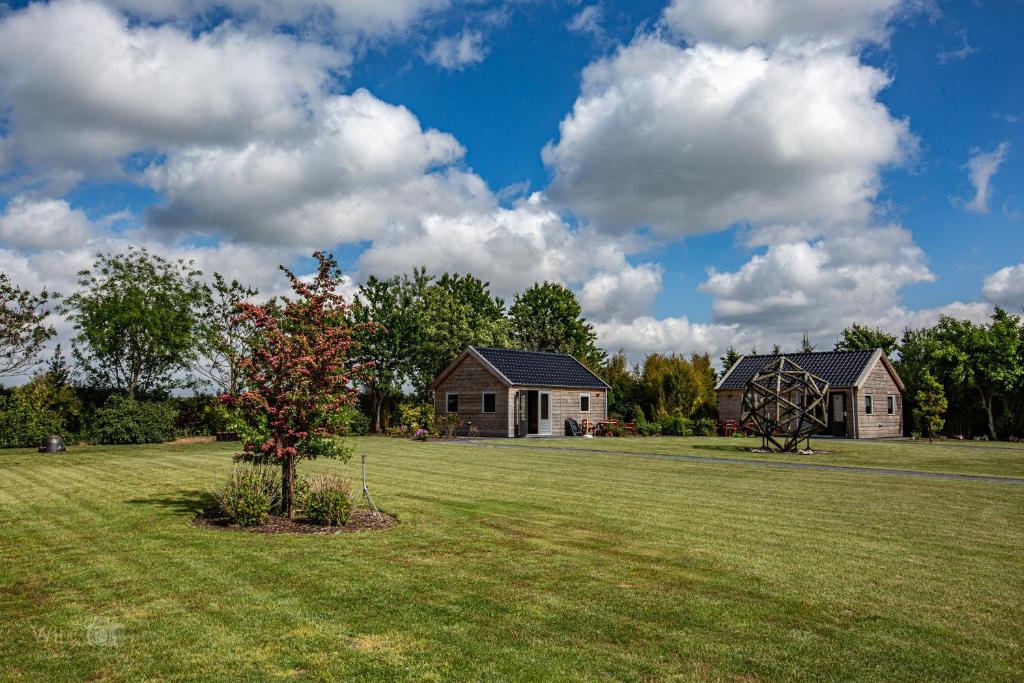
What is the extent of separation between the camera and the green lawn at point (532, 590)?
551 centimetres

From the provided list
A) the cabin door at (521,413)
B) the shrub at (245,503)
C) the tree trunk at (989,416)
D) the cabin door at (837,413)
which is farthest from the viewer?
the cabin door at (837,413)

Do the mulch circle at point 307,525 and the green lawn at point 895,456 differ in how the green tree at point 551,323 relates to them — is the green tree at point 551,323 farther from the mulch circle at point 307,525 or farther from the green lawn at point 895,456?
the mulch circle at point 307,525

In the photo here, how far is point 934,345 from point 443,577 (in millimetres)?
42829

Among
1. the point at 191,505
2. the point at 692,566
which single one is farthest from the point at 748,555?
the point at 191,505

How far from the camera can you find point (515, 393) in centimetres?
3872

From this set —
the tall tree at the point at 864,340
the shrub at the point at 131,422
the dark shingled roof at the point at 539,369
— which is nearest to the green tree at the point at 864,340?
the tall tree at the point at 864,340

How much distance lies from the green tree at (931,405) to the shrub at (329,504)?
35.8 metres

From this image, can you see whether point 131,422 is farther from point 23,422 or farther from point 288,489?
point 288,489

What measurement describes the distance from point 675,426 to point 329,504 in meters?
34.5

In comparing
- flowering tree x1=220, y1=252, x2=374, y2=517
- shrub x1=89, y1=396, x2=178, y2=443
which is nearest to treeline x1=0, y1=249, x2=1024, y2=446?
shrub x1=89, y1=396, x2=178, y2=443

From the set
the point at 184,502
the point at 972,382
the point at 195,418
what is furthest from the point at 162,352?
the point at 972,382

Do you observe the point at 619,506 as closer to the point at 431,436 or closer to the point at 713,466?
the point at 713,466

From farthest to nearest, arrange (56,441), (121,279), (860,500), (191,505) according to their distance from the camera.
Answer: (121,279)
(56,441)
(860,500)
(191,505)

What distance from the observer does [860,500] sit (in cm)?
1382
